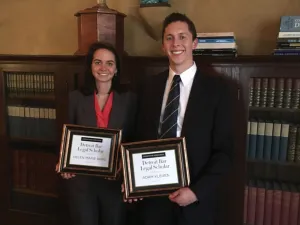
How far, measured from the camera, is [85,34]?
2041 millimetres

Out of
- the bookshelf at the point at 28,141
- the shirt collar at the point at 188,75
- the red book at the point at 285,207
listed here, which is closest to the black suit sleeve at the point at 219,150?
the shirt collar at the point at 188,75

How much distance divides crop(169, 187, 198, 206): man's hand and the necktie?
0.25m

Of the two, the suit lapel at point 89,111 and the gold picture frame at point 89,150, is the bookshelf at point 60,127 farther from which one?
the gold picture frame at point 89,150

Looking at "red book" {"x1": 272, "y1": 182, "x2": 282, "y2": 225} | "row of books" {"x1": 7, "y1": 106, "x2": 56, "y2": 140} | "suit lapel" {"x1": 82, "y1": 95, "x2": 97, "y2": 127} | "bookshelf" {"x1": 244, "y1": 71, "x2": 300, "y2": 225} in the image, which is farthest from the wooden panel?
"red book" {"x1": 272, "y1": 182, "x2": 282, "y2": 225}

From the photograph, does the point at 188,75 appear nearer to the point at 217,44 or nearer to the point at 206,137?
the point at 206,137

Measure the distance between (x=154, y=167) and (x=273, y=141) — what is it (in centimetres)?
88

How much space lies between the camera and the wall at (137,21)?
83.5 inches

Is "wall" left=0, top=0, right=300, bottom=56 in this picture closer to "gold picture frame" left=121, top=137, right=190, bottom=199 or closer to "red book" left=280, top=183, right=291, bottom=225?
"red book" left=280, top=183, right=291, bottom=225

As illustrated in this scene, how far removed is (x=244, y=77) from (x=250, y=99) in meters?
0.14

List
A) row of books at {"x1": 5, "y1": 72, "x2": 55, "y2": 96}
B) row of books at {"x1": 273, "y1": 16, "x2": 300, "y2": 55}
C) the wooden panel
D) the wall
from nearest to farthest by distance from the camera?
row of books at {"x1": 273, "y1": 16, "x2": 300, "y2": 55}, the wall, row of books at {"x1": 5, "y1": 72, "x2": 55, "y2": 96}, the wooden panel

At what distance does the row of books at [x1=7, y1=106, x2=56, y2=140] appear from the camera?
230cm

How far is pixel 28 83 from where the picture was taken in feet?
7.59

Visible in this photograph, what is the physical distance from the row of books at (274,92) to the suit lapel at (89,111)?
0.90 metres

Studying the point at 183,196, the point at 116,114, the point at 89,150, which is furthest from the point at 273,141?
the point at 89,150
